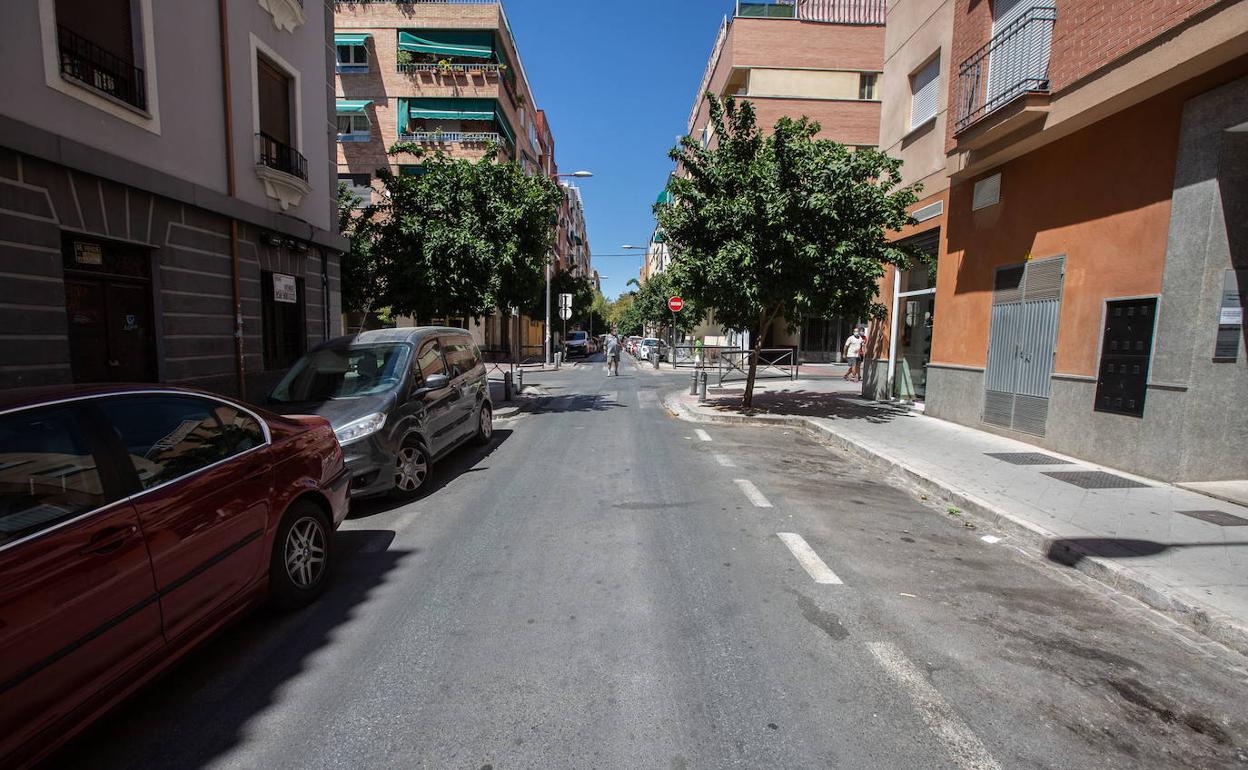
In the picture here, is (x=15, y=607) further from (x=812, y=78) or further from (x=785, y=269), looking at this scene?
(x=812, y=78)

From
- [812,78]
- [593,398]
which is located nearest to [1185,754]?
[593,398]

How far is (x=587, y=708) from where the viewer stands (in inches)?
104

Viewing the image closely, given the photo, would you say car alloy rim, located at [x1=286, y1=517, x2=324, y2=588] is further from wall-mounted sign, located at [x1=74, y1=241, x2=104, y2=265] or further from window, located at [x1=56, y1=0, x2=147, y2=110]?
window, located at [x1=56, y1=0, x2=147, y2=110]

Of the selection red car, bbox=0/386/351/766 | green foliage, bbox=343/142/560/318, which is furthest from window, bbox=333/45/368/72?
red car, bbox=0/386/351/766

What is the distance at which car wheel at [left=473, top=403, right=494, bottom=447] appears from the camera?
29.3ft

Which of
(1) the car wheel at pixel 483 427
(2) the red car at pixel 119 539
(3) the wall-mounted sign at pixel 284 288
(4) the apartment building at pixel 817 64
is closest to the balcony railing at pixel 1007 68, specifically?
(1) the car wheel at pixel 483 427

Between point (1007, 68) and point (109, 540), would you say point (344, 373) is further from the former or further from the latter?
point (1007, 68)

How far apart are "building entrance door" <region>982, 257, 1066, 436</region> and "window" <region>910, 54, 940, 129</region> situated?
4496 millimetres

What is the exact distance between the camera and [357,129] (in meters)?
29.7

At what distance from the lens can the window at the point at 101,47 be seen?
21.5ft

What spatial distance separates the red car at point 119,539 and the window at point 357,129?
103 feet

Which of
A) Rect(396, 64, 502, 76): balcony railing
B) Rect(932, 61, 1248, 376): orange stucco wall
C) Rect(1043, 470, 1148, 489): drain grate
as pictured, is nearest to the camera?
Rect(1043, 470, 1148, 489): drain grate

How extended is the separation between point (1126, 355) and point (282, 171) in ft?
43.4

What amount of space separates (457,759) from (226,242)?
976 cm
